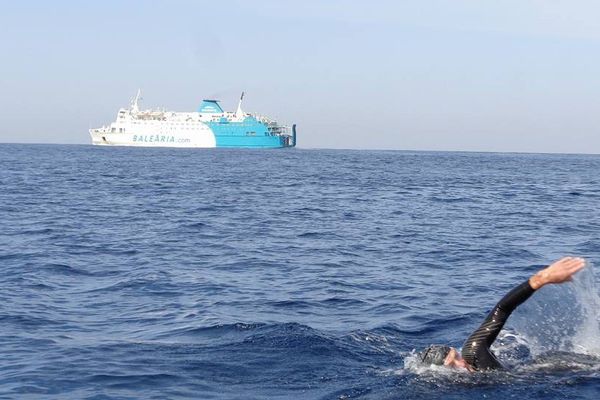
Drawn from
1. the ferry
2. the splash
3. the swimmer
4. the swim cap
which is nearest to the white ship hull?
the ferry

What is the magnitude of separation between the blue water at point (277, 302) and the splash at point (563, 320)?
3 centimetres

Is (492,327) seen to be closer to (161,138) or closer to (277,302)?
(277,302)

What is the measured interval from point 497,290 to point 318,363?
5.78 metres

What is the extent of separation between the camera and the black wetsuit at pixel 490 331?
8.05 m

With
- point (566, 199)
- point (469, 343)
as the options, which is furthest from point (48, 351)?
point (566, 199)

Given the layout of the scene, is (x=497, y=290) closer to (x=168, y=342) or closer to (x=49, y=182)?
(x=168, y=342)

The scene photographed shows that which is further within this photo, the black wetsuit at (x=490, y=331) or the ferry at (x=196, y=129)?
the ferry at (x=196, y=129)

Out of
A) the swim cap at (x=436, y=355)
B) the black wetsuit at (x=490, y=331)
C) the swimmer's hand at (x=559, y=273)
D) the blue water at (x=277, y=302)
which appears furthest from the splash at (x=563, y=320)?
the swimmer's hand at (x=559, y=273)

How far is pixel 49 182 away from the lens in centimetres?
4394

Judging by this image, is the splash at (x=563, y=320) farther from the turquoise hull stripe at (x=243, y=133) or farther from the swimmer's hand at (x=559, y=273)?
the turquoise hull stripe at (x=243, y=133)

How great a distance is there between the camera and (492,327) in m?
8.37

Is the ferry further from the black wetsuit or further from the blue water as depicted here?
the black wetsuit

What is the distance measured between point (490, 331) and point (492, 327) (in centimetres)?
8

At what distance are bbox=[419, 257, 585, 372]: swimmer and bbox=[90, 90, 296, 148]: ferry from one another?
123 m
